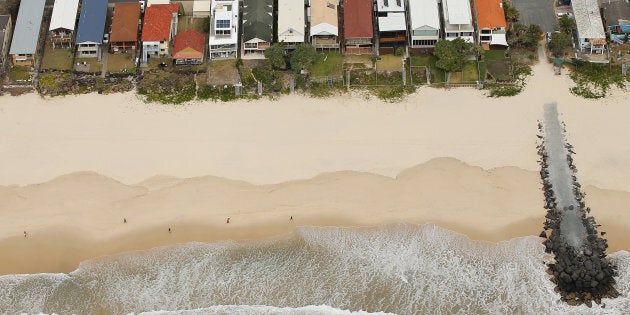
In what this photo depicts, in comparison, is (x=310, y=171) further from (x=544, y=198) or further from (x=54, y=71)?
(x=54, y=71)

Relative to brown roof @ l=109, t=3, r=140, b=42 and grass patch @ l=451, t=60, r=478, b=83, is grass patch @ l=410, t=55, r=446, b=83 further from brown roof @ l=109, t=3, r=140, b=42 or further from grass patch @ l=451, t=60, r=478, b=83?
brown roof @ l=109, t=3, r=140, b=42

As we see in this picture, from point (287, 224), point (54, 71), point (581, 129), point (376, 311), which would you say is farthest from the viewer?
point (54, 71)

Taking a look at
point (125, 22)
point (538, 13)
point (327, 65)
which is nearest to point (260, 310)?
point (327, 65)

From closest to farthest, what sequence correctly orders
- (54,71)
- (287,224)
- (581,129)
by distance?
(287,224)
(581,129)
(54,71)

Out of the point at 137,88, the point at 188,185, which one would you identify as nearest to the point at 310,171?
the point at 188,185

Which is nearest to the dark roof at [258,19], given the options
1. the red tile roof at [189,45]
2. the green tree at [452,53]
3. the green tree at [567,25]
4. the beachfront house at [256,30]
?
the beachfront house at [256,30]
